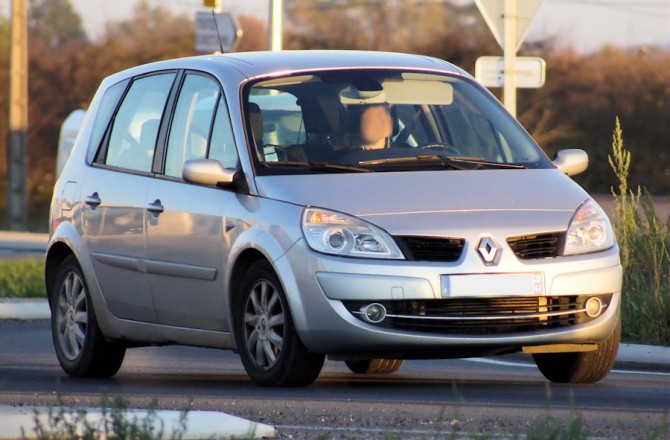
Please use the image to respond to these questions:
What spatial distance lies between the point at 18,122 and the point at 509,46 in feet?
73.7

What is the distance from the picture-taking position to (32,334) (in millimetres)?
13047

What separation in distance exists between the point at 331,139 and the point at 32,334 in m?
4.97

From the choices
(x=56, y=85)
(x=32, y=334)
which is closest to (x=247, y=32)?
(x=56, y=85)

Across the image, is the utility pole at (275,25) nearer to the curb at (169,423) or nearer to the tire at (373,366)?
the tire at (373,366)

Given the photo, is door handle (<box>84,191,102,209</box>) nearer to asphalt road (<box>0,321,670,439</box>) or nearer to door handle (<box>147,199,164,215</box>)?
door handle (<box>147,199,164,215</box>)

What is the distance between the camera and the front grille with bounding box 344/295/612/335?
8.00 m

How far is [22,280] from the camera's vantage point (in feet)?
55.2

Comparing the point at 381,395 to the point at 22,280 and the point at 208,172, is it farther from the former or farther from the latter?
the point at 22,280

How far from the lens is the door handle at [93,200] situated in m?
9.86

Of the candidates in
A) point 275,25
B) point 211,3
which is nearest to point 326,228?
point 211,3

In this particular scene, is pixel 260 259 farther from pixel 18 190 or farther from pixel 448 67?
pixel 18 190

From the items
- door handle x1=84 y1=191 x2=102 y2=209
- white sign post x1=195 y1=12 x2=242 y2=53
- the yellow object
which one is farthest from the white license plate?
the yellow object

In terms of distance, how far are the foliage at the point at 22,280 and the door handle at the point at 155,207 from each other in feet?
21.6

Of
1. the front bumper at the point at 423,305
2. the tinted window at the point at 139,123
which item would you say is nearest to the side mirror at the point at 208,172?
the front bumper at the point at 423,305
